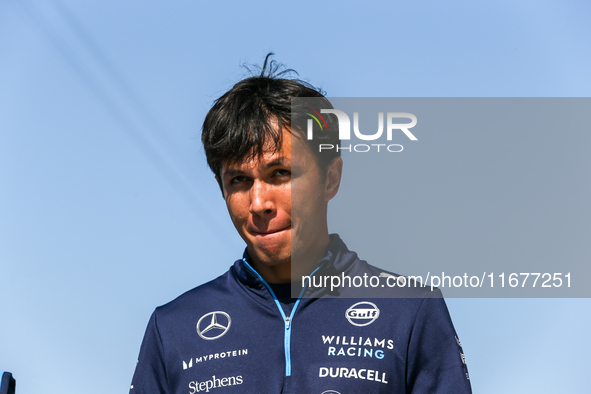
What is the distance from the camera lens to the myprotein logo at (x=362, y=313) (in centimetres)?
372

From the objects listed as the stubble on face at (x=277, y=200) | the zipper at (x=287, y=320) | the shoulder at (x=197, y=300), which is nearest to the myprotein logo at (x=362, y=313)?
the zipper at (x=287, y=320)

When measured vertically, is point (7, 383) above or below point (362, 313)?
below

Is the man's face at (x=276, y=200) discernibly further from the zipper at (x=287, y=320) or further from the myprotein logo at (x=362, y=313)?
the myprotein logo at (x=362, y=313)

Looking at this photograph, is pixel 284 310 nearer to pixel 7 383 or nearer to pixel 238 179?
pixel 238 179

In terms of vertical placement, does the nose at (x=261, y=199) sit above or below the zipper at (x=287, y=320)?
above

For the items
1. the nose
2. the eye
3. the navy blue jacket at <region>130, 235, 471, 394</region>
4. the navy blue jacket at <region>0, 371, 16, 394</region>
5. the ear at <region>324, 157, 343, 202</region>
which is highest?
the ear at <region>324, 157, 343, 202</region>

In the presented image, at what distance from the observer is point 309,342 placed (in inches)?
144

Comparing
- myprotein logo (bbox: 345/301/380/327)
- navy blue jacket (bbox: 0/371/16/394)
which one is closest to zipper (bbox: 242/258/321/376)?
myprotein logo (bbox: 345/301/380/327)

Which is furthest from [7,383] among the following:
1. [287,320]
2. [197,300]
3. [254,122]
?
[254,122]

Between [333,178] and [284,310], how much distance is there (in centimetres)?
85

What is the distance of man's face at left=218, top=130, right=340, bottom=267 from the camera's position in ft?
12.1

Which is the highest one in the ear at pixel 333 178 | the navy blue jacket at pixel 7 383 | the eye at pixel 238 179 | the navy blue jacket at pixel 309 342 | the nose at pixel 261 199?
the ear at pixel 333 178

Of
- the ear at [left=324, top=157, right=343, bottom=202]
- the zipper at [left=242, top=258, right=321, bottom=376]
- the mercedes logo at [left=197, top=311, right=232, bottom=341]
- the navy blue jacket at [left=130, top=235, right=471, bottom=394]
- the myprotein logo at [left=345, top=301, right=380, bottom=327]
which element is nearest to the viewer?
the navy blue jacket at [left=130, top=235, right=471, bottom=394]

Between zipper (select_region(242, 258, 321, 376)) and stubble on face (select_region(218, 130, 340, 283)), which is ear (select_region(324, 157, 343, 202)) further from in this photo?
zipper (select_region(242, 258, 321, 376))
